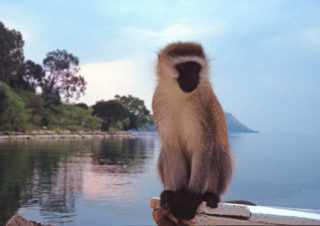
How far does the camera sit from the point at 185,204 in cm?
419

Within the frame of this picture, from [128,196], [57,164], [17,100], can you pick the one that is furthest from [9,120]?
[128,196]

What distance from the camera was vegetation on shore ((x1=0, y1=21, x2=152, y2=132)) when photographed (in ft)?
285

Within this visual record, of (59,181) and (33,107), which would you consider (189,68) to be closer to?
(59,181)

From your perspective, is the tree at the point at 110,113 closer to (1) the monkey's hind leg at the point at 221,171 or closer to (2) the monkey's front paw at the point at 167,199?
(1) the monkey's hind leg at the point at 221,171

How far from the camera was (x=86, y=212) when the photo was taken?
111 ft

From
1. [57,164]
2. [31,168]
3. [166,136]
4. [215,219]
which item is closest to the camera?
[215,219]

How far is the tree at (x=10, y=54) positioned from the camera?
98188 millimetres

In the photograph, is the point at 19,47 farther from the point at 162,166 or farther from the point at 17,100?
the point at 162,166

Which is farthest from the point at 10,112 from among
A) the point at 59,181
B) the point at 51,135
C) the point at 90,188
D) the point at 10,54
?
the point at 90,188

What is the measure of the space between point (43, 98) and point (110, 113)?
94.2 feet

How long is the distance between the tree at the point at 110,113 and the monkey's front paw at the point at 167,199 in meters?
134

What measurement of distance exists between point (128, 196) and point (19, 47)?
237ft

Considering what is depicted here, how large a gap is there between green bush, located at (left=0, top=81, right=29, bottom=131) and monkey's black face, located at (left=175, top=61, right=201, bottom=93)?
81267mm

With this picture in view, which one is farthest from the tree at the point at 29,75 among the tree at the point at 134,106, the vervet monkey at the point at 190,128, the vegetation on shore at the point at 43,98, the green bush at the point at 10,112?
the vervet monkey at the point at 190,128
